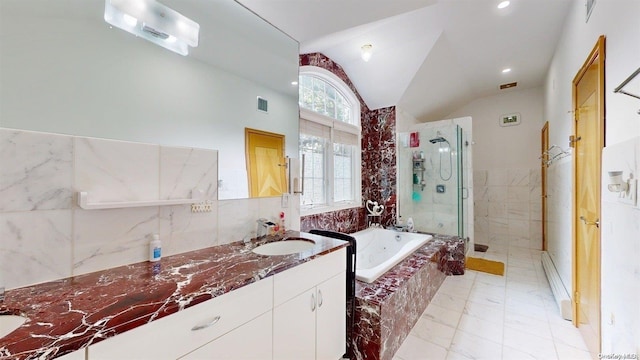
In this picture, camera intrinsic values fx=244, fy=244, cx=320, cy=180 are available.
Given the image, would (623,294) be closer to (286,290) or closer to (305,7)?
(286,290)

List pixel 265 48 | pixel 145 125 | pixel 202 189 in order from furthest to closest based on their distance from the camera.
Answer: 1. pixel 265 48
2. pixel 202 189
3. pixel 145 125

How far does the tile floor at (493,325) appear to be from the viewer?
1843mm

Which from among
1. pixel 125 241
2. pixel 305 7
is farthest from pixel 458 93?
pixel 125 241

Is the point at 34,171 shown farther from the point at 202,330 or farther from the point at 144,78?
the point at 202,330

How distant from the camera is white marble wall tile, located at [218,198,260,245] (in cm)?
168

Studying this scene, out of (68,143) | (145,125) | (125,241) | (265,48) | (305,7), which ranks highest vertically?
(305,7)

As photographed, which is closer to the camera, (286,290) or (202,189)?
(286,290)

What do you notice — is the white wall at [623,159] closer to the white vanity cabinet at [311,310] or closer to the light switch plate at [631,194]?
the light switch plate at [631,194]

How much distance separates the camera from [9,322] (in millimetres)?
810

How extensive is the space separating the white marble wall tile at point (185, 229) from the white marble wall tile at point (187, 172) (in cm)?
10

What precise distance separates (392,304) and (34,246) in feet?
6.58

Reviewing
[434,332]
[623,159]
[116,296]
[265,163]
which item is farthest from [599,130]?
[116,296]

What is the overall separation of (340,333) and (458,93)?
4482mm

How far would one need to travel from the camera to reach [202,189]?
1.58m
